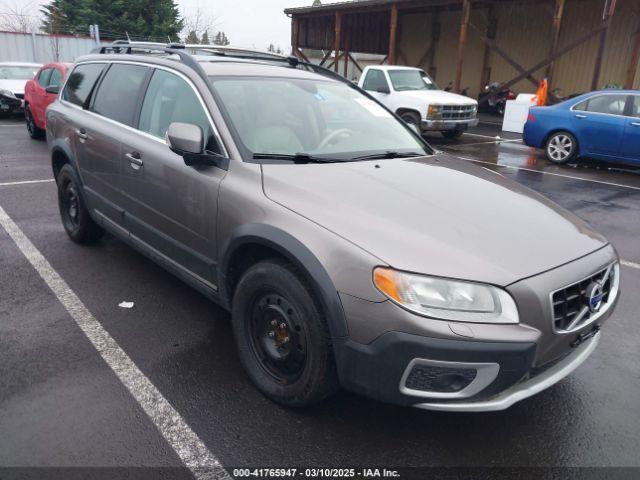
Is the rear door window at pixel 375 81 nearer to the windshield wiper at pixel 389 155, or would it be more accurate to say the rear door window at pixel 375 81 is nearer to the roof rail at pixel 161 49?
the roof rail at pixel 161 49

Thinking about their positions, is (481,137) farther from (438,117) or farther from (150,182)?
(150,182)

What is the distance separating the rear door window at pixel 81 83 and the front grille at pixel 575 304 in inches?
163

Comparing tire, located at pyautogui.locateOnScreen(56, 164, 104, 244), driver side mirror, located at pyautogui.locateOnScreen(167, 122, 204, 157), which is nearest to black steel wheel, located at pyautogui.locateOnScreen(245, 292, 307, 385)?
driver side mirror, located at pyautogui.locateOnScreen(167, 122, 204, 157)

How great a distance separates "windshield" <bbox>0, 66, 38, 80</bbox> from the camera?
595 inches

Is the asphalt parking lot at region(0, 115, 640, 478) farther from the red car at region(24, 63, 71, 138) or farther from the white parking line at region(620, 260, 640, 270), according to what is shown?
the red car at region(24, 63, 71, 138)

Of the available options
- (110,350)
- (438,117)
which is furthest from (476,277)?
(438,117)

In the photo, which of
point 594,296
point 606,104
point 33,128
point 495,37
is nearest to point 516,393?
point 594,296

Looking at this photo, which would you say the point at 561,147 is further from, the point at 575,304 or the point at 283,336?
the point at 283,336

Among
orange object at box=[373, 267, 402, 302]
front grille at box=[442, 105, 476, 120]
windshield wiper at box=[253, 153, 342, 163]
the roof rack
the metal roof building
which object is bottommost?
front grille at box=[442, 105, 476, 120]

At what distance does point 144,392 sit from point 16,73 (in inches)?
623

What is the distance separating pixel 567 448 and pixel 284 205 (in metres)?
1.82

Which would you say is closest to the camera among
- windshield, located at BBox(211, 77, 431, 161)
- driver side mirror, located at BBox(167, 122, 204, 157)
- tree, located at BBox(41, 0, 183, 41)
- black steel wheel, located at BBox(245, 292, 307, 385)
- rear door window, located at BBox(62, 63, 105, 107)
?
black steel wheel, located at BBox(245, 292, 307, 385)

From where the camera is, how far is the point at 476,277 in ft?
7.00

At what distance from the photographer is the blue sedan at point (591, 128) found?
9336mm
